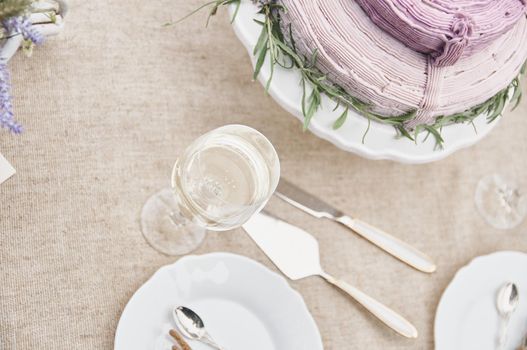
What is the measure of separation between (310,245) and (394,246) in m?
0.16

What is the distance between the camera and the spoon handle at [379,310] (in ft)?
3.32

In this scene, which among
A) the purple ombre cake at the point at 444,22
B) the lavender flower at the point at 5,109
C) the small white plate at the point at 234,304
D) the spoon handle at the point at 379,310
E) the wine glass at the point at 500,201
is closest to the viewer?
the lavender flower at the point at 5,109

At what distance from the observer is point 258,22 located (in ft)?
2.79

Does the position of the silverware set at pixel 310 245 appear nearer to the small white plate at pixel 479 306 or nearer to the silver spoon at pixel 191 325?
the small white plate at pixel 479 306

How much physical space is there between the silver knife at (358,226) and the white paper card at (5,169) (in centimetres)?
42

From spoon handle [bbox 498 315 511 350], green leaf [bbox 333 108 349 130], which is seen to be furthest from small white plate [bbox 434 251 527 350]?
green leaf [bbox 333 108 349 130]

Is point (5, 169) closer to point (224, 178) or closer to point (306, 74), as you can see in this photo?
point (224, 178)

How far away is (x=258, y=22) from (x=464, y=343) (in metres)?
0.63

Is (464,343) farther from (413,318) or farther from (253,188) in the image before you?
(253,188)

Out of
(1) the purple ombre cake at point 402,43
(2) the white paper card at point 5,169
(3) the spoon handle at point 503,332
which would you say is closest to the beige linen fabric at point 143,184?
(2) the white paper card at point 5,169

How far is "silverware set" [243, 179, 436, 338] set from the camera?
3.26 feet

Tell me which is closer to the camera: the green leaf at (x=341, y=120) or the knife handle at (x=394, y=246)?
the green leaf at (x=341, y=120)

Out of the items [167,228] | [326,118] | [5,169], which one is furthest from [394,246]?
[5,169]

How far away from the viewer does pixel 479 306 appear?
1.05m
